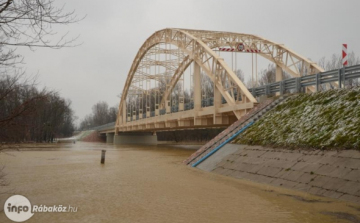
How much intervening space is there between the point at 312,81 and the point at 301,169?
885 cm

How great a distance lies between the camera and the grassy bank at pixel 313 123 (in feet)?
37.1

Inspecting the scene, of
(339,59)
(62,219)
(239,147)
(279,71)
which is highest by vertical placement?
(339,59)

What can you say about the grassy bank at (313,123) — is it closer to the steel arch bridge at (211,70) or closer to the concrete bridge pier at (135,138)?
the steel arch bridge at (211,70)

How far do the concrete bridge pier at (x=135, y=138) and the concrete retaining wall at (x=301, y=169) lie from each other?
2156 inches

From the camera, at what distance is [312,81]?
733 inches

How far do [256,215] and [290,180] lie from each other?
11.4 feet

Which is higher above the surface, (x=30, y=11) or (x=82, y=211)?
(x=30, y=11)

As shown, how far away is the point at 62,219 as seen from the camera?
755 centimetres

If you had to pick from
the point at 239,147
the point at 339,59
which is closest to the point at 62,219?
the point at 239,147

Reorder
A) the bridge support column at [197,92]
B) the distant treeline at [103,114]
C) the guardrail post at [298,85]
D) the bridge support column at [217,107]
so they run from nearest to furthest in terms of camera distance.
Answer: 1. the guardrail post at [298,85]
2. the bridge support column at [217,107]
3. the bridge support column at [197,92]
4. the distant treeline at [103,114]

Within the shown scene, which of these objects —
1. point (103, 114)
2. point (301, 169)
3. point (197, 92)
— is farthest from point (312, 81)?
point (103, 114)

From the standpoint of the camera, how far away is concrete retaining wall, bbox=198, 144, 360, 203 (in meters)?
9.20

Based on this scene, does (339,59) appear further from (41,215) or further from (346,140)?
(41,215)

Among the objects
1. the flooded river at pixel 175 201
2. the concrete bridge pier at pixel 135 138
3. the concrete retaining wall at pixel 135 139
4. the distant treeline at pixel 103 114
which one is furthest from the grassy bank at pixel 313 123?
the distant treeline at pixel 103 114
